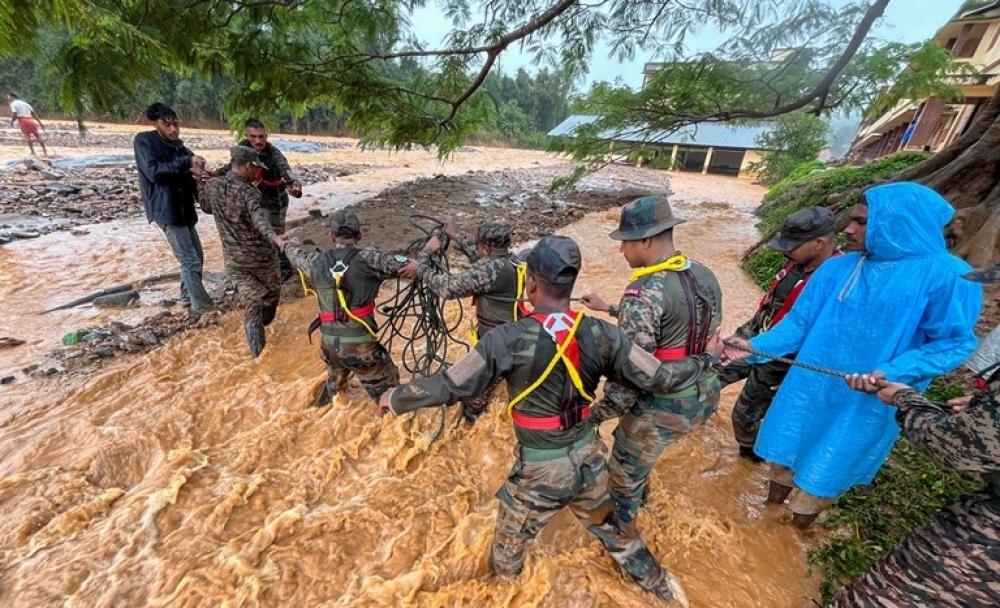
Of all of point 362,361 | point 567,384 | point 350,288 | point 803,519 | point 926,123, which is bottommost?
point 803,519

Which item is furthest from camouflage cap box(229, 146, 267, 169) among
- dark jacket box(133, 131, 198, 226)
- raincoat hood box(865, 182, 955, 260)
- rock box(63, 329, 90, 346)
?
raincoat hood box(865, 182, 955, 260)

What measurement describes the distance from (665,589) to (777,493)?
1198mm

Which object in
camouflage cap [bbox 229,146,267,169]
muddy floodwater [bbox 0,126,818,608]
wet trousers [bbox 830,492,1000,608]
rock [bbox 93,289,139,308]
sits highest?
camouflage cap [bbox 229,146,267,169]

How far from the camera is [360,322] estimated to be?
3393 millimetres

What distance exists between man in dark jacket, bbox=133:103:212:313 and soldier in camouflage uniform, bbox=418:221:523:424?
3164 mm

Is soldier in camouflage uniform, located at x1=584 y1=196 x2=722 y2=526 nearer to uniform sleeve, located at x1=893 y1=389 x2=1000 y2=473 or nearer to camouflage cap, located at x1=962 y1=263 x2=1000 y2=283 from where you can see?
uniform sleeve, located at x1=893 y1=389 x2=1000 y2=473

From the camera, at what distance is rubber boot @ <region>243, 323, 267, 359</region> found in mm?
4590

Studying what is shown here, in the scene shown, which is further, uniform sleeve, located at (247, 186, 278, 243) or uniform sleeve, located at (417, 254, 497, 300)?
uniform sleeve, located at (247, 186, 278, 243)

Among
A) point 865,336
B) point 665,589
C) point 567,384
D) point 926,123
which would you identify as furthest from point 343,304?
point 926,123

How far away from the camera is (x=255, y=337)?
462 centimetres

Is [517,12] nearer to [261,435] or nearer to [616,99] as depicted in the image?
[616,99]

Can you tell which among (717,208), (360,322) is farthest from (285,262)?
(717,208)

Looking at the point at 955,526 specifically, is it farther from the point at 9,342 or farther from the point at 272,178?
the point at 9,342

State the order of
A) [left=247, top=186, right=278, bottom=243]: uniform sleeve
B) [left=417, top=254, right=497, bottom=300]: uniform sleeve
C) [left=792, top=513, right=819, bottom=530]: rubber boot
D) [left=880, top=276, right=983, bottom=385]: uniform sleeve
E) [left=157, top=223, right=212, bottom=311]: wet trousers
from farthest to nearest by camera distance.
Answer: [left=157, top=223, right=212, bottom=311]: wet trousers → [left=247, top=186, right=278, bottom=243]: uniform sleeve → [left=417, top=254, right=497, bottom=300]: uniform sleeve → [left=792, top=513, right=819, bottom=530]: rubber boot → [left=880, top=276, right=983, bottom=385]: uniform sleeve
